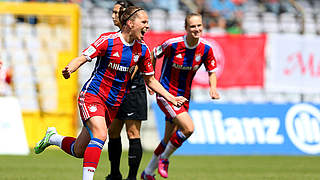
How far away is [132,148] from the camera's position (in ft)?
27.7

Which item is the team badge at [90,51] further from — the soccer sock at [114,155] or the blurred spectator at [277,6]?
the blurred spectator at [277,6]

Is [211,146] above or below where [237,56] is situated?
below

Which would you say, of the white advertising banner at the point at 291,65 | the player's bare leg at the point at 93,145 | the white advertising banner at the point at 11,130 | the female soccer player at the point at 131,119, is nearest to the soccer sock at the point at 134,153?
the female soccer player at the point at 131,119

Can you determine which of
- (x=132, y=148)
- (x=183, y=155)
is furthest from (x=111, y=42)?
(x=183, y=155)

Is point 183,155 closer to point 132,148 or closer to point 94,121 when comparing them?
point 132,148

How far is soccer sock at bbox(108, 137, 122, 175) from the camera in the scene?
28.2 feet

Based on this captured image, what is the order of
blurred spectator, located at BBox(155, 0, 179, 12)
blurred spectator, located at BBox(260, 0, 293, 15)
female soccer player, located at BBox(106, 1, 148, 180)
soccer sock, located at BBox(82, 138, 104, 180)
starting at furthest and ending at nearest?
blurred spectator, located at BBox(260, 0, 293, 15)
blurred spectator, located at BBox(155, 0, 179, 12)
female soccer player, located at BBox(106, 1, 148, 180)
soccer sock, located at BBox(82, 138, 104, 180)

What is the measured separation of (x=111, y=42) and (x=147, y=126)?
8.39 meters

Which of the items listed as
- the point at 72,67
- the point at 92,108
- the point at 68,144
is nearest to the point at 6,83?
the point at 68,144

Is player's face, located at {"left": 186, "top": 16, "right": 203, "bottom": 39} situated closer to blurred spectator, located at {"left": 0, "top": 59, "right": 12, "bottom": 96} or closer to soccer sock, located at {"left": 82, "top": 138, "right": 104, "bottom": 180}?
soccer sock, located at {"left": 82, "top": 138, "right": 104, "bottom": 180}

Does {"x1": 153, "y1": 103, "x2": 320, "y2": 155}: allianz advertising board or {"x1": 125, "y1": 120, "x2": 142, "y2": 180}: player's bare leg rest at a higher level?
{"x1": 125, "y1": 120, "x2": 142, "y2": 180}: player's bare leg

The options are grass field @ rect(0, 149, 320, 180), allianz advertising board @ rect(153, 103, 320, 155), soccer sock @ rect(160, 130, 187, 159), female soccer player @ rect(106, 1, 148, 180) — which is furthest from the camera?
allianz advertising board @ rect(153, 103, 320, 155)

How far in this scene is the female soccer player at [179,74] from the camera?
9172 mm

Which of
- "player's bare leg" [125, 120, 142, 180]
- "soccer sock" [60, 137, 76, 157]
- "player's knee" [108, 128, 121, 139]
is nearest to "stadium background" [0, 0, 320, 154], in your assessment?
"player's knee" [108, 128, 121, 139]
